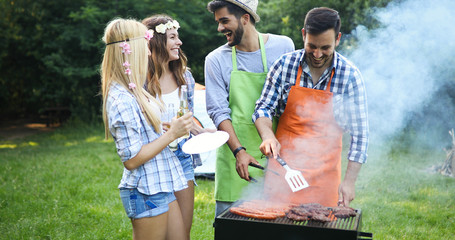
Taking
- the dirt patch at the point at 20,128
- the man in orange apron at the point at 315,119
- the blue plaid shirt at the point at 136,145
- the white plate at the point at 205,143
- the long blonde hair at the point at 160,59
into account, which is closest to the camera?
the blue plaid shirt at the point at 136,145

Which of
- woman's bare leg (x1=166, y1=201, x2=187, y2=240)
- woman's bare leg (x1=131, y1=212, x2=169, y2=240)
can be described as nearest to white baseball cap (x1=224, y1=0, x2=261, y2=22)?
woman's bare leg (x1=166, y1=201, x2=187, y2=240)

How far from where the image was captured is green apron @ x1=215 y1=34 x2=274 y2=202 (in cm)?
309

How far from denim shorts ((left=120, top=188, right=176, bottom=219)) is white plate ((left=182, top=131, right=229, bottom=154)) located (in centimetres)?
33

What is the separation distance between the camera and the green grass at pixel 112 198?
4502 millimetres

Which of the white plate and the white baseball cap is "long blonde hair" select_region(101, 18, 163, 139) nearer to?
the white plate

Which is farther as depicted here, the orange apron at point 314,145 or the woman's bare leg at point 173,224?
the orange apron at point 314,145

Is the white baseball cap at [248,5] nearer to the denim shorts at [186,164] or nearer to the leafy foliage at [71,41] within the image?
the denim shorts at [186,164]

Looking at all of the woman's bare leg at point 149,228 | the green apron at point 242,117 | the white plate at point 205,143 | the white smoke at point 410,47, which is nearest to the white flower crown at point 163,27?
the green apron at point 242,117

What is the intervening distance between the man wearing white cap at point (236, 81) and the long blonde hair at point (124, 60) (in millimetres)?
691

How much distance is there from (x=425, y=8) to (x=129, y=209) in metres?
3.48

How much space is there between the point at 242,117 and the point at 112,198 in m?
3.16

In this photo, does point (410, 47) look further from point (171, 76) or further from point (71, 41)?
point (71, 41)

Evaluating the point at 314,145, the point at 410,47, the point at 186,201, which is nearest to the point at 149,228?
the point at 186,201

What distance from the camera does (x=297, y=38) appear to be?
27.7 ft
